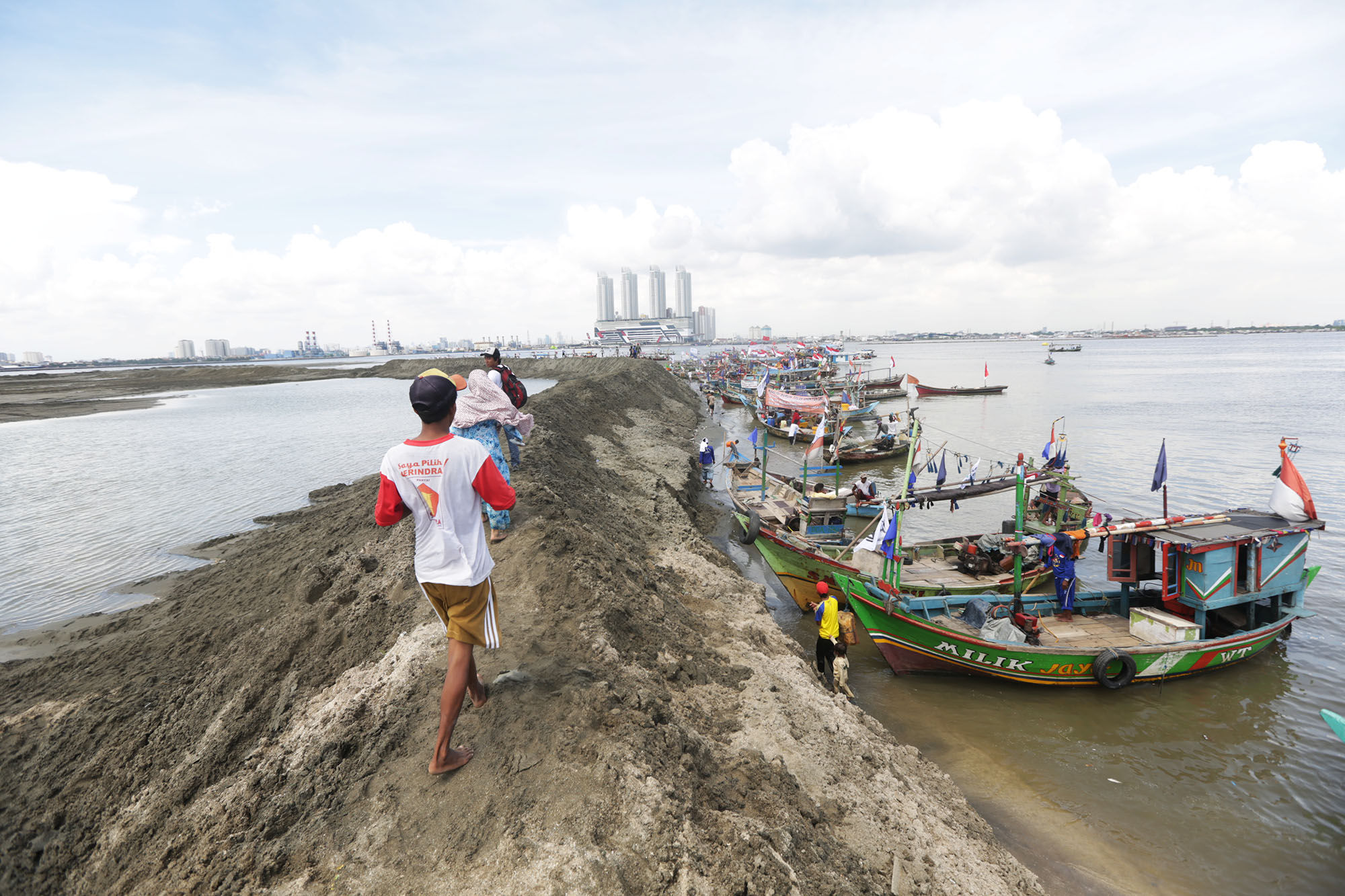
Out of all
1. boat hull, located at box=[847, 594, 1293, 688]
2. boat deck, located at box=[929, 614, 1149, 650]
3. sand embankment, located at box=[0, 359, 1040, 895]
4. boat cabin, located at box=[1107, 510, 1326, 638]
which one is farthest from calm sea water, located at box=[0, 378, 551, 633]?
boat cabin, located at box=[1107, 510, 1326, 638]

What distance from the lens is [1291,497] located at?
10625mm

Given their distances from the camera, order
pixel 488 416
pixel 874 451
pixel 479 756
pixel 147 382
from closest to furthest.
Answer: pixel 479 756 → pixel 488 416 → pixel 874 451 → pixel 147 382

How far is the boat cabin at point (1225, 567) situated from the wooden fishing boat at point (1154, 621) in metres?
0.02

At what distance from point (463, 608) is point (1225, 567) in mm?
12675

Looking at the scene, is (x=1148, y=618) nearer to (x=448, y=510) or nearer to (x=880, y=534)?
(x=880, y=534)

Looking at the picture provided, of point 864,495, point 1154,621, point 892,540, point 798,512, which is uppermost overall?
point 892,540

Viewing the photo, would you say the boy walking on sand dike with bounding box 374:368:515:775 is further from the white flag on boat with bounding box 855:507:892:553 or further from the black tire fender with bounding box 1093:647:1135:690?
the black tire fender with bounding box 1093:647:1135:690

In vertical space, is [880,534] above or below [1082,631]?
above

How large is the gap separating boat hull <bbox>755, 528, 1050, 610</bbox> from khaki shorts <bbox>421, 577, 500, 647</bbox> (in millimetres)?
8782

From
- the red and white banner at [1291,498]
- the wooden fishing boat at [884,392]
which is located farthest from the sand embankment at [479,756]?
the wooden fishing boat at [884,392]

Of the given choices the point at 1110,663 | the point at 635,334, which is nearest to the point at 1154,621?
the point at 1110,663

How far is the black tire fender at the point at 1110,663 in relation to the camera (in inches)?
387

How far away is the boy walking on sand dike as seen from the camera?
356cm

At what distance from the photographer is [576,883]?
11.1 feet
